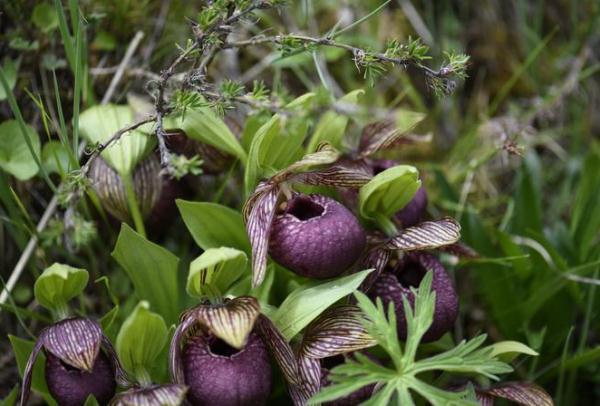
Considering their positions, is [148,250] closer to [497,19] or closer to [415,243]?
[415,243]

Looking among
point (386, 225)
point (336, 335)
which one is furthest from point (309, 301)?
point (386, 225)

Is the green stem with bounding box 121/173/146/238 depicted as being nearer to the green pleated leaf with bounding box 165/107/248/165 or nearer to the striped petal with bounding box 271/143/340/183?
the green pleated leaf with bounding box 165/107/248/165

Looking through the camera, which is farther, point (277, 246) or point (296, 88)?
point (296, 88)

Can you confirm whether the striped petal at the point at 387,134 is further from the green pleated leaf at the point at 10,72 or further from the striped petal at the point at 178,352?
the green pleated leaf at the point at 10,72

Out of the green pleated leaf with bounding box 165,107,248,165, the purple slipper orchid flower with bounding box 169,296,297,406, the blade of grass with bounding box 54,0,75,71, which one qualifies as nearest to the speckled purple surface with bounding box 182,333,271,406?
the purple slipper orchid flower with bounding box 169,296,297,406

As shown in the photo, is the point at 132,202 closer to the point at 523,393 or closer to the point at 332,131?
the point at 332,131

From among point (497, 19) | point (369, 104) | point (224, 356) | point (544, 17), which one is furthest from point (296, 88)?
point (224, 356)
